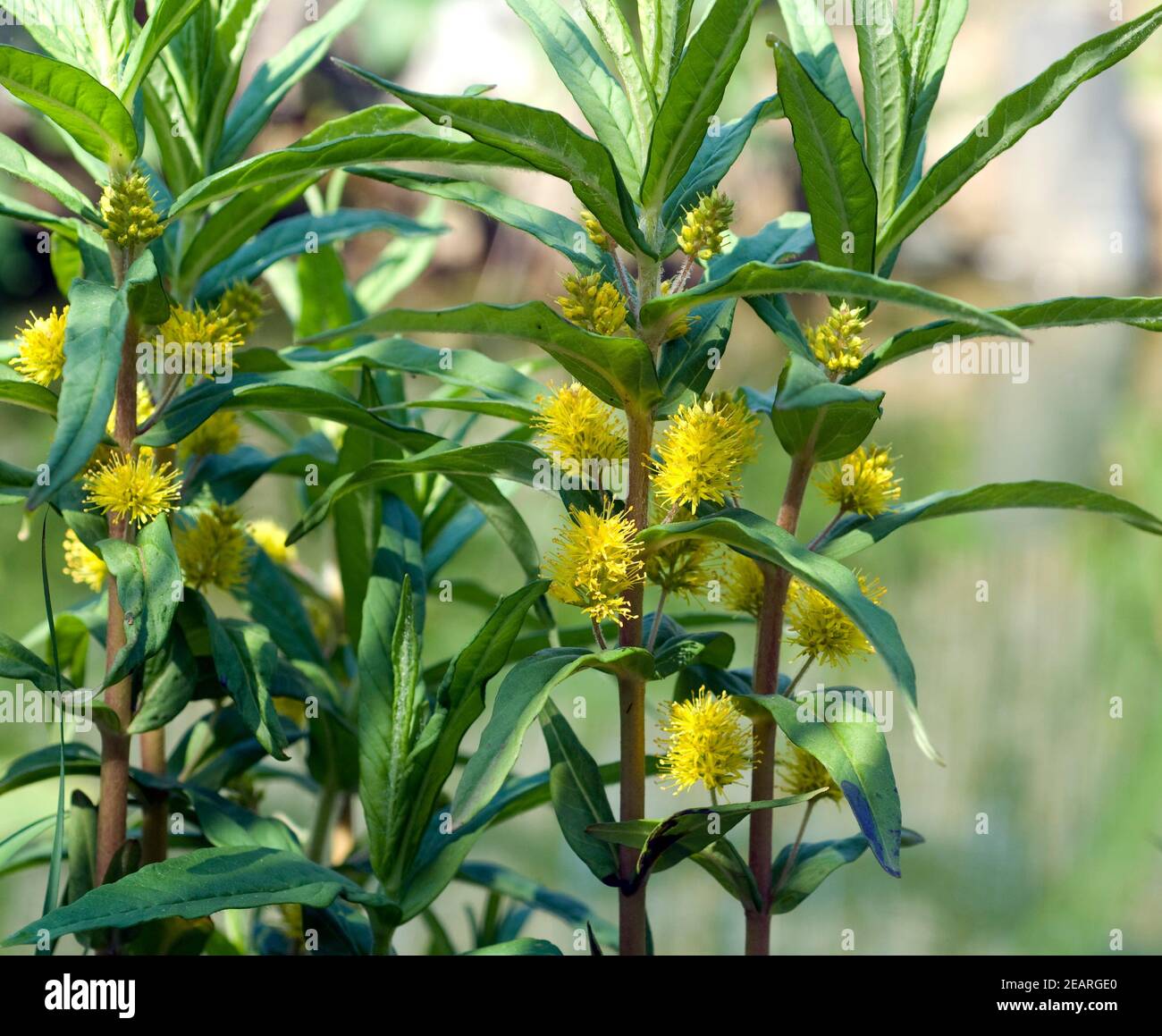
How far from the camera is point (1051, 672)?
266 cm

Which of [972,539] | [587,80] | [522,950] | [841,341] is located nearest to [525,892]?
[522,950]

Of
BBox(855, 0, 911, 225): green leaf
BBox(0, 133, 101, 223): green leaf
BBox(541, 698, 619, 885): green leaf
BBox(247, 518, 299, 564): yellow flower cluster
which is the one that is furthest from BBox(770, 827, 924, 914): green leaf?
BBox(0, 133, 101, 223): green leaf

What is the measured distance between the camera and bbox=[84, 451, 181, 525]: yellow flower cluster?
0.79 m

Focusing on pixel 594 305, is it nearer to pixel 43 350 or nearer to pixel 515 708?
pixel 515 708

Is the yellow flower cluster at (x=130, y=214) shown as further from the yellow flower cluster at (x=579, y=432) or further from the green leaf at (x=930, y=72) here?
the green leaf at (x=930, y=72)

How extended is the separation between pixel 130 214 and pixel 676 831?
20.8 inches

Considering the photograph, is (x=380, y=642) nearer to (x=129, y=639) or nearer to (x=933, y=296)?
(x=129, y=639)

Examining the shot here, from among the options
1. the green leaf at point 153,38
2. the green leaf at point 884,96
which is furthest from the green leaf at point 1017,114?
the green leaf at point 153,38

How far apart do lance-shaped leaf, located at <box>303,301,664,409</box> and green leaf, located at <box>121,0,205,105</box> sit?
216 mm

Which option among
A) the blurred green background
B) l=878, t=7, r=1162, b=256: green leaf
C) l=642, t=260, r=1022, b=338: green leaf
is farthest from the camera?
the blurred green background

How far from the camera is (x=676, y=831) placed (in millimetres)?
762

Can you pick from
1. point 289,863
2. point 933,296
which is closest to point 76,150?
point 289,863

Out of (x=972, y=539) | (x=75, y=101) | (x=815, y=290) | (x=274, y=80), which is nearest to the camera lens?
(x=815, y=290)

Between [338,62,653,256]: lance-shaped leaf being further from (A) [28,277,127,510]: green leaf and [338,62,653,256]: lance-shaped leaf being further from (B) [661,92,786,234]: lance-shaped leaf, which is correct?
(A) [28,277,127,510]: green leaf
